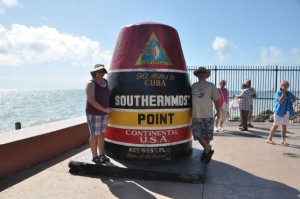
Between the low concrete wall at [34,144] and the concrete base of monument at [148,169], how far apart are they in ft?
3.00

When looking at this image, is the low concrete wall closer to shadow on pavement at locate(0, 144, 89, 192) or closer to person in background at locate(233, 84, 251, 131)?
shadow on pavement at locate(0, 144, 89, 192)

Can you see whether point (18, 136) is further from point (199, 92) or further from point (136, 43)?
point (199, 92)

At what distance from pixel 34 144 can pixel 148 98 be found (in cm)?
235

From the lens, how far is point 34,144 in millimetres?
5965

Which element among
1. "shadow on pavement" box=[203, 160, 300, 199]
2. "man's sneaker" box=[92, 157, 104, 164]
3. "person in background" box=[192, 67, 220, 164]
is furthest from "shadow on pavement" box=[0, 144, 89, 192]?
"shadow on pavement" box=[203, 160, 300, 199]

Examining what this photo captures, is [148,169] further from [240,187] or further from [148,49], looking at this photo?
[148,49]

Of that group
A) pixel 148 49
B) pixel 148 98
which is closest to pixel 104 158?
pixel 148 98

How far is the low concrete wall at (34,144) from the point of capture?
5.29m

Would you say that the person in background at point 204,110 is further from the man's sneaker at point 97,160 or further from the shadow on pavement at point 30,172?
the shadow on pavement at point 30,172

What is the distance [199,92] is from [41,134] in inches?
122

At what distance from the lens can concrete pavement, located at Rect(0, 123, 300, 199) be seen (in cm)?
457

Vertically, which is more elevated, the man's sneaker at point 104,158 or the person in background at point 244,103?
the person in background at point 244,103

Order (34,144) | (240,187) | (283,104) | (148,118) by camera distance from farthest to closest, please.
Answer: (283,104) → (34,144) → (148,118) → (240,187)

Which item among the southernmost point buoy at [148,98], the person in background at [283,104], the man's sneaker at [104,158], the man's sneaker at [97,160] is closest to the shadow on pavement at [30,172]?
the man's sneaker at [97,160]
